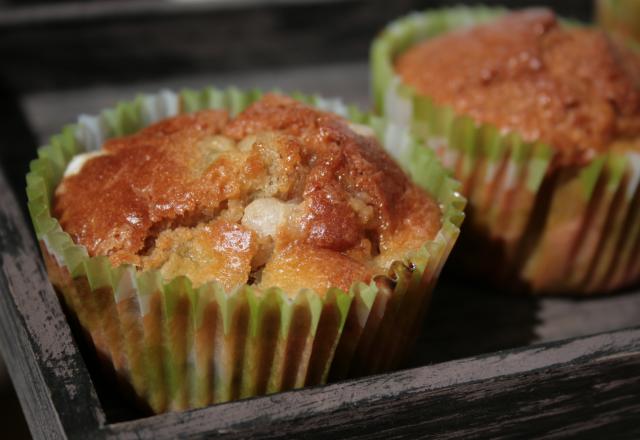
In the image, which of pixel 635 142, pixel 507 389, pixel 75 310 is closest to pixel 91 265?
pixel 75 310

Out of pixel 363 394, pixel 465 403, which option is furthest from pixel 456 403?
pixel 363 394

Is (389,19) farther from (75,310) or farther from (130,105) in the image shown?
(75,310)

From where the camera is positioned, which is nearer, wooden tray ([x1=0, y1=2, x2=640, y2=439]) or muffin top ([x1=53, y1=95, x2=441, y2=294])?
wooden tray ([x1=0, y1=2, x2=640, y2=439])

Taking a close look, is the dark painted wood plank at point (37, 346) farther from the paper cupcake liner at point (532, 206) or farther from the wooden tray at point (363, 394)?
the paper cupcake liner at point (532, 206)

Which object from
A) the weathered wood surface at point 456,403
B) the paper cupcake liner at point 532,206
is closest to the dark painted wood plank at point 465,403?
the weathered wood surface at point 456,403

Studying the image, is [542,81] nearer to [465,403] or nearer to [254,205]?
[254,205]

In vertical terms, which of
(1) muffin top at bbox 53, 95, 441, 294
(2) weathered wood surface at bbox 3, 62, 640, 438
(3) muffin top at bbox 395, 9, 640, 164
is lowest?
(2) weathered wood surface at bbox 3, 62, 640, 438

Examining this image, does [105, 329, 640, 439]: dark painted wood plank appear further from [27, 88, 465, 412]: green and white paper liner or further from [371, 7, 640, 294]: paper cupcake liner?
[371, 7, 640, 294]: paper cupcake liner

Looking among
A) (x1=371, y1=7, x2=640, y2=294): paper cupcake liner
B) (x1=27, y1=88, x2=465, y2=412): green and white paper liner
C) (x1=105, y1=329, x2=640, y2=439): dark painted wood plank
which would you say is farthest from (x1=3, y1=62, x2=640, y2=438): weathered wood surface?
(x1=371, y1=7, x2=640, y2=294): paper cupcake liner
